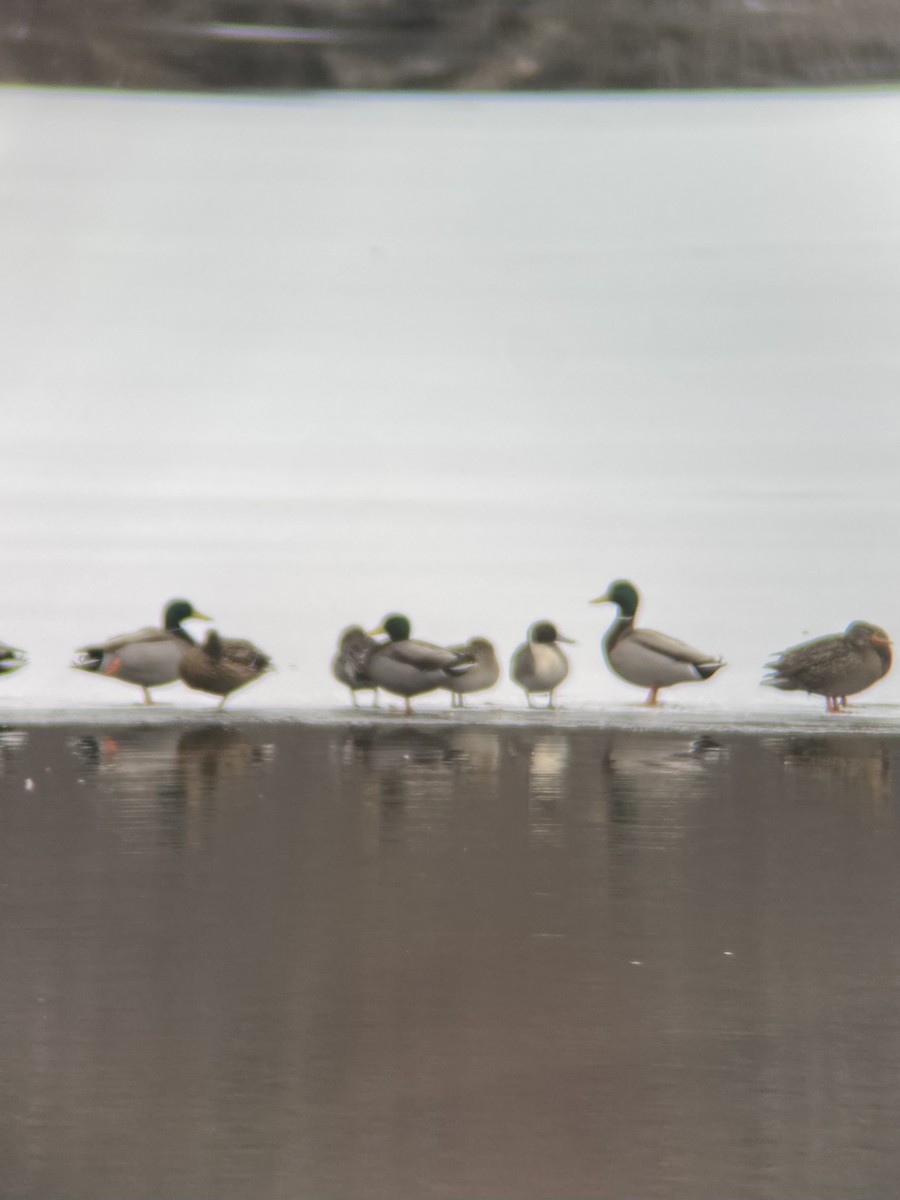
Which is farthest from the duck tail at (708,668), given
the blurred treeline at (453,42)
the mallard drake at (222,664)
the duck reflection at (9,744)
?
the blurred treeline at (453,42)

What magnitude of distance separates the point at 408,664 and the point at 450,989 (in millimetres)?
769

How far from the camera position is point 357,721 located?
3.84 ft

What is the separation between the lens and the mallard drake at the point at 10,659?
4.18 ft

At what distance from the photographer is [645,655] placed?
4.34 ft

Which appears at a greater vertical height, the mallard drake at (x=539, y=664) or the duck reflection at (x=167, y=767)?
the mallard drake at (x=539, y=664)

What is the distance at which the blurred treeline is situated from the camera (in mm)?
550

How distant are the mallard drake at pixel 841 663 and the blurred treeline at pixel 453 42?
78 centimetres

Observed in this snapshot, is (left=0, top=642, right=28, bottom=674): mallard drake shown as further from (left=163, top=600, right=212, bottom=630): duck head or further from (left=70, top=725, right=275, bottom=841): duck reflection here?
(left=70, top=725, right=275, bottom=841): duck reflection

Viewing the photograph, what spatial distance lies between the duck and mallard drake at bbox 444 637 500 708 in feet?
0.31

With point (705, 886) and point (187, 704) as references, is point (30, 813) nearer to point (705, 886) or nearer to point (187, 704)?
point (705, 886)

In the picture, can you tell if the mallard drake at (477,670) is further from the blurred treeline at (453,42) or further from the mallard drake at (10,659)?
the blurred treeline at (453,42)

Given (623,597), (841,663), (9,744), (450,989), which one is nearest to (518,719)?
(623,597)

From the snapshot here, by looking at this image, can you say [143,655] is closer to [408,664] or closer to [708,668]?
[408,664]

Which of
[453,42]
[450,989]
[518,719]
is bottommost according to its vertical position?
[450,989]
